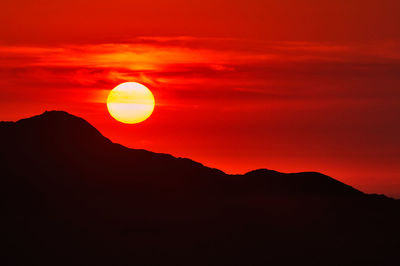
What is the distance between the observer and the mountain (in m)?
114

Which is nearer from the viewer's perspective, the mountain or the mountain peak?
the mountain

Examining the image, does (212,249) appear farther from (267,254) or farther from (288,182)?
(288,182)

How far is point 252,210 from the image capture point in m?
125

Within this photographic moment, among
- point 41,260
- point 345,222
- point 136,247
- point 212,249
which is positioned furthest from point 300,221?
point 41,260

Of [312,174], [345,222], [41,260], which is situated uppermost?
[312,174]

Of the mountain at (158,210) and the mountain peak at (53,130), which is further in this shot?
the mountain peak at (53,130)

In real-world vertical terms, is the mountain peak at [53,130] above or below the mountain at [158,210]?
above

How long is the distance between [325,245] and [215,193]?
60.0 feet

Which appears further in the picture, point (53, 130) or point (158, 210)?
point (53, 130)

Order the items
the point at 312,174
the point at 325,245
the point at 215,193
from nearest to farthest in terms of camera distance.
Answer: the point at 325,245 → the point at 215,193 → the point at 312,174

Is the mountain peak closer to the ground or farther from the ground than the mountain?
farther from the ground

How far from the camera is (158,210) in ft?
403

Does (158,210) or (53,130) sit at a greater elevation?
(53,130)

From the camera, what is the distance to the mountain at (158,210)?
374ft
